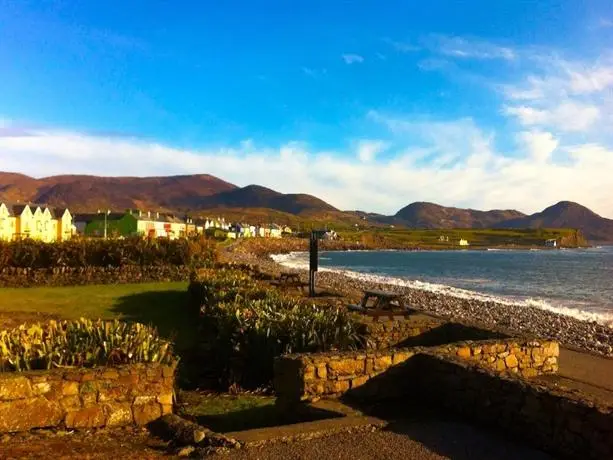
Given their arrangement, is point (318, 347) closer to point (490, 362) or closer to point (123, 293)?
point (490, 362)

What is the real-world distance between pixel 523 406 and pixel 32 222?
72084 millimetres

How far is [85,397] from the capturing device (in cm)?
600

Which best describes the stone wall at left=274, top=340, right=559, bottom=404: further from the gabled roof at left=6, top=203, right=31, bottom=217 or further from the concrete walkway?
the gabled roof at left=6, top=203, right=31, bottom=217

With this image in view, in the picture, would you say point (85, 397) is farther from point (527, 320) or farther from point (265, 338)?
point (527, 320)

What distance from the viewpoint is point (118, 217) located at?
95812 mm

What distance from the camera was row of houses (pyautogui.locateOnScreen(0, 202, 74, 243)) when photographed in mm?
60844

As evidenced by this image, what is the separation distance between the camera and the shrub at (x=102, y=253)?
23.8m

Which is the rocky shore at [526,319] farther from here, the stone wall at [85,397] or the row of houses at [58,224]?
the row of houses at [58,224]

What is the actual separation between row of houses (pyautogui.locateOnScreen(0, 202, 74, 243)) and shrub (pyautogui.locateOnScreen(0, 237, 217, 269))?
3469cm

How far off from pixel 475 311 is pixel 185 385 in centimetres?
1995

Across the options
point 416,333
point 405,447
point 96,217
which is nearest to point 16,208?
point 96,217

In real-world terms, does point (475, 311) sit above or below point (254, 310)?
below

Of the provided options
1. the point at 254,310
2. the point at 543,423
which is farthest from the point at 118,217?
the point at 543,423

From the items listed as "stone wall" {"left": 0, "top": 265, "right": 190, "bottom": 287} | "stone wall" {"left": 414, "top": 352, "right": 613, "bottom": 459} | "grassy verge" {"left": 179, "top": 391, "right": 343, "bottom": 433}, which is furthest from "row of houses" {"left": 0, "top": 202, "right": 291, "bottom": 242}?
"stone wall" {"left": 414, "top": 352, "right": 613, "bottom": 459}
